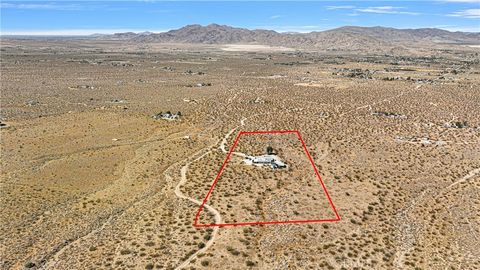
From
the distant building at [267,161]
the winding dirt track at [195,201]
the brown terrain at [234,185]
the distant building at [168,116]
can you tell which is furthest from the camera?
the distant building at [168,116]

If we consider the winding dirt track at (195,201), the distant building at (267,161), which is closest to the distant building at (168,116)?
the winding dirt track at (195,201)

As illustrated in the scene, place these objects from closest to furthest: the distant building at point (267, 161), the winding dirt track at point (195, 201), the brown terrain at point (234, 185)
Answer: the winding dirt track at point (195, 201), the brown terrain at point (234, 185), the distant building at point (267, 161)

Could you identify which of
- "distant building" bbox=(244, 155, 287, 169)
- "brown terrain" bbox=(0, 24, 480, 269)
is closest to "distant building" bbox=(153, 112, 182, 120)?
"brown terrain" bbox=(0, 24, 480, 269)

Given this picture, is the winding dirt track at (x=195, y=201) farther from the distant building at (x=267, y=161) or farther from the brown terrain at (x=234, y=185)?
the distant building at (x=267, y=161)

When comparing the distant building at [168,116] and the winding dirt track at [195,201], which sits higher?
the distant building at [168,116]

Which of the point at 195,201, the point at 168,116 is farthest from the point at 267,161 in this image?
the point at 168,116

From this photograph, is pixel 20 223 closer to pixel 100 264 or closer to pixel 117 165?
pixel 100 264

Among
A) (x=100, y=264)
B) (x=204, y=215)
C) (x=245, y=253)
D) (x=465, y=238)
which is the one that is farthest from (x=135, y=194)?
(x=465, y=238)

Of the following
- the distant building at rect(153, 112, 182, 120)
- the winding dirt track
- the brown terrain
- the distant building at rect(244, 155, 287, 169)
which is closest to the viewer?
the winding dirt track

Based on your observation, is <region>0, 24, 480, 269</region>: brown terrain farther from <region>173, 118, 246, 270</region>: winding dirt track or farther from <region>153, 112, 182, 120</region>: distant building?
<region>153, 112, 182, 120</region>: distant building
